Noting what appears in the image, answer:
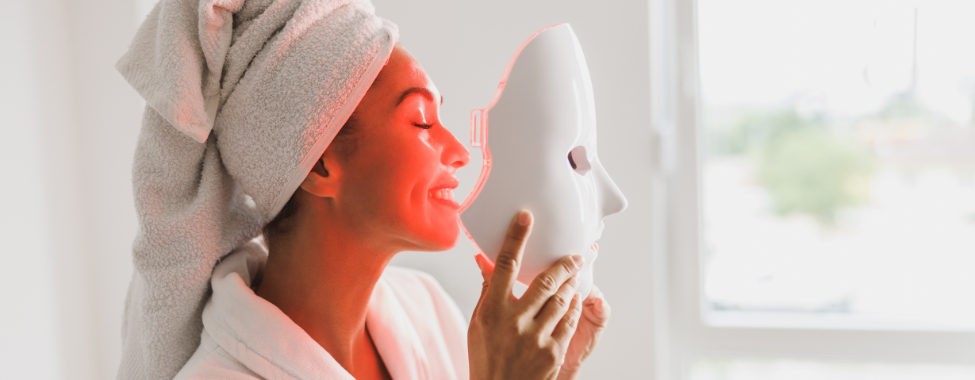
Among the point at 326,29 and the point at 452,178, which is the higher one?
the point at 326,29

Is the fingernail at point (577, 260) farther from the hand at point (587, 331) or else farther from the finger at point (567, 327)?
→ the hand at point (587, 331)

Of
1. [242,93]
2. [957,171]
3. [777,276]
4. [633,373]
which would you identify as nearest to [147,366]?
[242,93]

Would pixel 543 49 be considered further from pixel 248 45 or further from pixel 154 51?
pixel 154 51

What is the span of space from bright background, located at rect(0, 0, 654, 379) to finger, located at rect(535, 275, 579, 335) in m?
0.55

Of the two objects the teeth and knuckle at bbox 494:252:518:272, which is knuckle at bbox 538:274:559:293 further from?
the teeth

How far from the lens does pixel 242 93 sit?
758 millimetres

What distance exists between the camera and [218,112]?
0.78m

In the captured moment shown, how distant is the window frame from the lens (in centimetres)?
126

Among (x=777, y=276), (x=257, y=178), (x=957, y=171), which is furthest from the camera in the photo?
(x=777, y=276)

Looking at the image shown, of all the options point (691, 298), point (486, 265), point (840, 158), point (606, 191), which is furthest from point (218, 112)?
point (840, 158)

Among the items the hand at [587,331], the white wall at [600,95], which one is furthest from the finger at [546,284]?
the white wall at [600,95]

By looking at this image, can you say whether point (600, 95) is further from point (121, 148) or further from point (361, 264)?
point (121, 148)

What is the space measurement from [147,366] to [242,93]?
1.32 ft

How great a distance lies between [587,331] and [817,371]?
2.37ft
